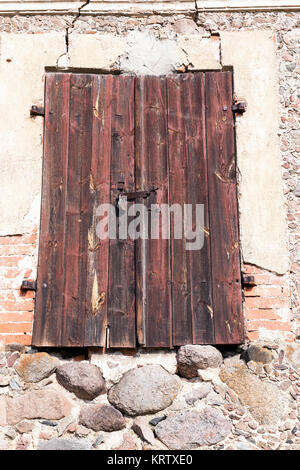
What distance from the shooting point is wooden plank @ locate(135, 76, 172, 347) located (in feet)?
12.6

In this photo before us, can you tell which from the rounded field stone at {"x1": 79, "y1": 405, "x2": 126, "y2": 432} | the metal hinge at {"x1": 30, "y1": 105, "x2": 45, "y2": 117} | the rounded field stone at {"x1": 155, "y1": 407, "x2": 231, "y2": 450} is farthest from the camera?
the metal hinge at {"x1": 30, "y1": 105, "x2": 45, "y2": 117}

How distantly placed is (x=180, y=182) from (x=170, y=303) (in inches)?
33.2

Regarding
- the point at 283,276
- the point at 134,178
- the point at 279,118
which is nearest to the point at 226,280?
the point at 283,276

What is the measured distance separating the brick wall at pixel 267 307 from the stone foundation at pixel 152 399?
0.37 ft

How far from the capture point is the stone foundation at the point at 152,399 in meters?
3.46

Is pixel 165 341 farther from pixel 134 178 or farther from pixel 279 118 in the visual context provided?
pixel 279 118

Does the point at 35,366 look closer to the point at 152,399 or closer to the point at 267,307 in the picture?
the point at 152,399

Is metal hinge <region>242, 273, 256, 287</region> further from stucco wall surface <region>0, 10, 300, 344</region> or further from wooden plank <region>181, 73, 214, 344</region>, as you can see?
wooden plank <region>181, 73, 214, 344</region>

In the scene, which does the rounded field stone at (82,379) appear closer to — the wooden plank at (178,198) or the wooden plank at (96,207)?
the wooden plank at (96,207)

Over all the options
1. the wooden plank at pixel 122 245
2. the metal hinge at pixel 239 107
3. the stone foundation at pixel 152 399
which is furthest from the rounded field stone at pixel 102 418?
the metal hinge at pixel 239 107

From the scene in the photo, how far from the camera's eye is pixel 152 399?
3.57 meters

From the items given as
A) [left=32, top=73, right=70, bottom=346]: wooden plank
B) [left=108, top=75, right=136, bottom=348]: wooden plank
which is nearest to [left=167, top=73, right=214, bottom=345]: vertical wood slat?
[left=108, top=75, right=136, bottom=348]: wooden plank

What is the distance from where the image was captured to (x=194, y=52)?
4348 mm

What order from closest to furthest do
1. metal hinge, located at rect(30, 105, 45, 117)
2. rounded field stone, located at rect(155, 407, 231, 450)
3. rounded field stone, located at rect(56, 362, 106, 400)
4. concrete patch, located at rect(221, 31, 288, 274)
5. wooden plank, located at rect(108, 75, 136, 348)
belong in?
rounded field stone, located at rect(155, 407, 231, 450) → rounded field stone, located at rect(56, 362, 106, 400) → wooden plank, located at rect(108, 75, 136, 348) → concrete patch, located at rect(221, 31, 288, 274) → metal hinge, located at rect(30, 105, 45, 117)
